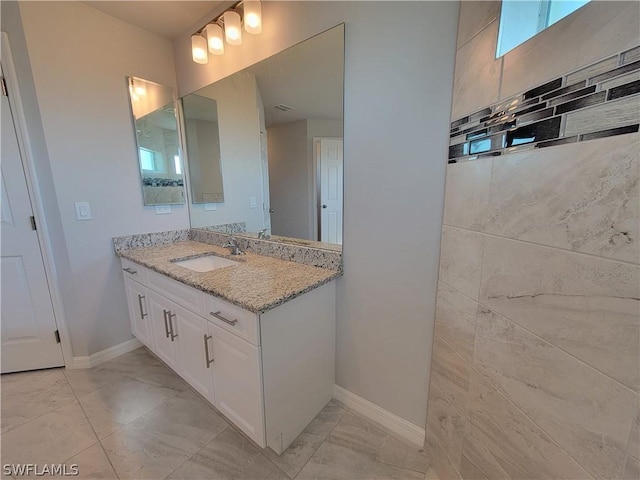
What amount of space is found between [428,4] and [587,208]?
957 millimetres

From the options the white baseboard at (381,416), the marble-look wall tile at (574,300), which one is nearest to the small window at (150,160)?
the white baseboard at (381,416)

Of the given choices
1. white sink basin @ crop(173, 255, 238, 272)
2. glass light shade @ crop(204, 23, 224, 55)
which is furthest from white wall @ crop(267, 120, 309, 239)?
glass light shade @ crop(204, 23, 224, 55)

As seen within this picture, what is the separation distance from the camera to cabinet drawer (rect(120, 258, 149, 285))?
68.1 inches

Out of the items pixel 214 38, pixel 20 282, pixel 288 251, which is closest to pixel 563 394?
pixel 288 251

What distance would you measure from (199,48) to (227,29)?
377 mm

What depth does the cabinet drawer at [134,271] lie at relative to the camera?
1.73 meters

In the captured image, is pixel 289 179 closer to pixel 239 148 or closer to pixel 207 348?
pixel 239 148

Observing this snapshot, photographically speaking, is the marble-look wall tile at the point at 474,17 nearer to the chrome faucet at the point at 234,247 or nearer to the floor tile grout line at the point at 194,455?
the chrome faucet at the point at 234,247

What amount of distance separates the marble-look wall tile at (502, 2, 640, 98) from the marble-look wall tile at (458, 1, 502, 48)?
0.16 m

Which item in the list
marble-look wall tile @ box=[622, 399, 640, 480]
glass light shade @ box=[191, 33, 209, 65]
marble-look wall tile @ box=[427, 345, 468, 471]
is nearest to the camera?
marble-look wall tile @ box=[622, 399, 640, 480]

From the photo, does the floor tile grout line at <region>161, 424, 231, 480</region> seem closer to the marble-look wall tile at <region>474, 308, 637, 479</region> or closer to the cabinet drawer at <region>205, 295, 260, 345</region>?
the cabinet drawer at <region>205, 295, 260, 345</region>

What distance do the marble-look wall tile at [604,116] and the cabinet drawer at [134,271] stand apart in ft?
6.86

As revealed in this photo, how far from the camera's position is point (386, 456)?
1.29 meters

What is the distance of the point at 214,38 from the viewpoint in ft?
5.53
